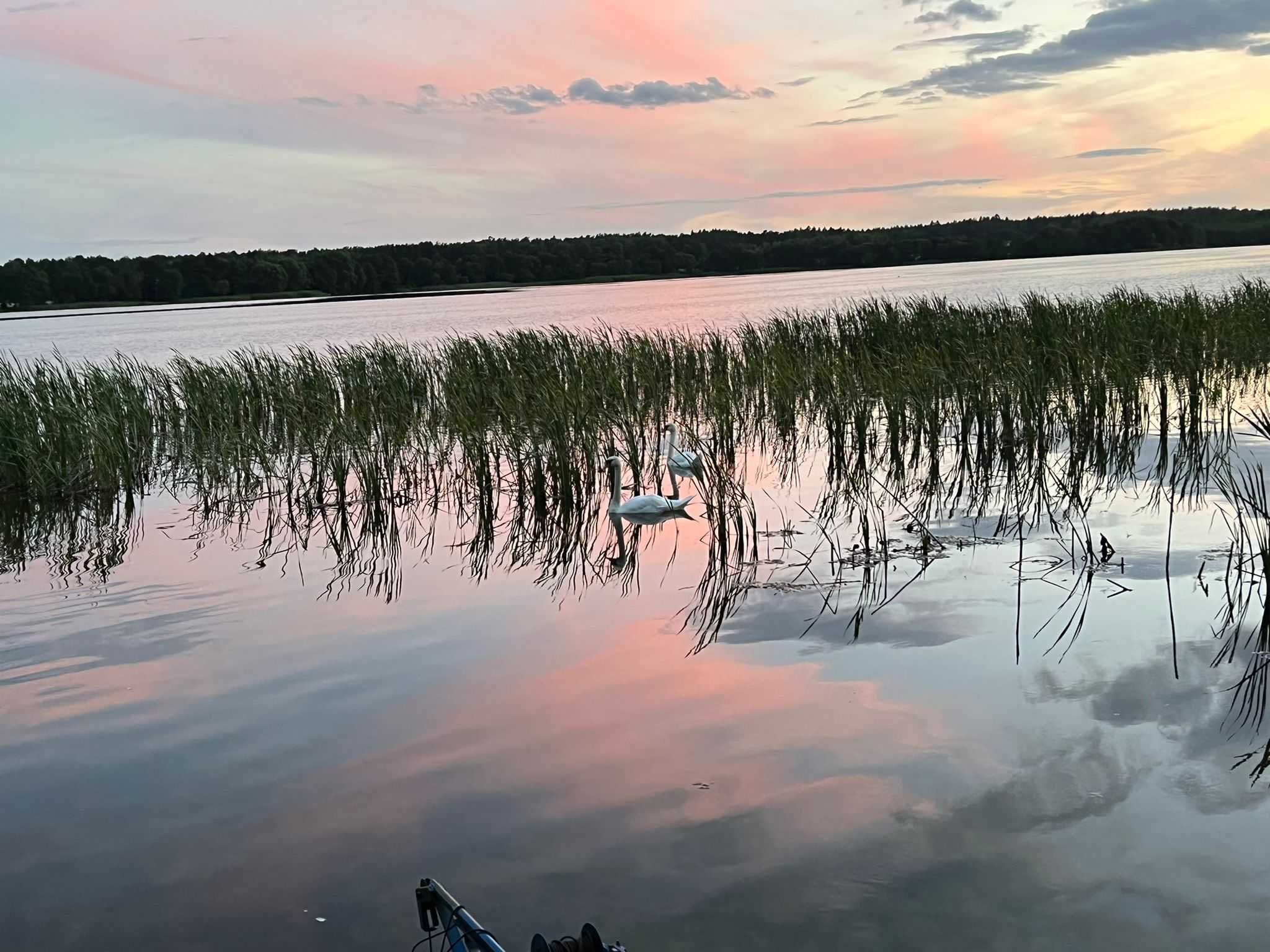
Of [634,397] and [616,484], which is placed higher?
[634,397]

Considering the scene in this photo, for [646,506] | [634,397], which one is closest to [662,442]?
[634,397]

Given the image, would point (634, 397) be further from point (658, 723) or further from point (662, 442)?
point (658, 723)

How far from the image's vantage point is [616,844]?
4.18 meters

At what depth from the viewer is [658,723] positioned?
5328mm

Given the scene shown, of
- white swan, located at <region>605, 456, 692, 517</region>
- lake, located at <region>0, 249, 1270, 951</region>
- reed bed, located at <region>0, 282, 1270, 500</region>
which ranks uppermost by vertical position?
reed bed, located at <region>0, 282, 1270, 500</region>

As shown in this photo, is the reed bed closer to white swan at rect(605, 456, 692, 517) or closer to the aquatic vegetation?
the aquatic vegetation

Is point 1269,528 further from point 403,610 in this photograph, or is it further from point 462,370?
point 462,370

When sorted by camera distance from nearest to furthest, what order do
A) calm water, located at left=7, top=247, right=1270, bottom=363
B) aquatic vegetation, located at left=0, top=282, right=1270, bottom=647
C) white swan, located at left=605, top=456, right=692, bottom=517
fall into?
aquatic vegetation, located at left=0, top=282, right=1270, bottom=647, white swan, located at left=605, top=456, right=692, bottom=517, calm water, located at left=7, top=247, right=1270, bottom=363

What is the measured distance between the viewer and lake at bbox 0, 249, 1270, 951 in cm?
378

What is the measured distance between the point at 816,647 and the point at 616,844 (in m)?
2.41

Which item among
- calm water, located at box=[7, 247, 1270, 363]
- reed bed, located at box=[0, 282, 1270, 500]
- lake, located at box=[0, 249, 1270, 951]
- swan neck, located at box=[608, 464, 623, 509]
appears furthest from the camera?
calm water, located at box=[7, 247, 1270, 363]

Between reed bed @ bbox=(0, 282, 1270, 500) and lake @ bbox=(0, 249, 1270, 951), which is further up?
reed bed @ bbox=(0, 282, 1270, 500)

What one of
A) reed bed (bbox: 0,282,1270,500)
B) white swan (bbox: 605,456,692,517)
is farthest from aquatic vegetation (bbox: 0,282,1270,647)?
white swan (bbox: 605,456,692,517)

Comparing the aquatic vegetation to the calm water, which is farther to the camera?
the calm water
